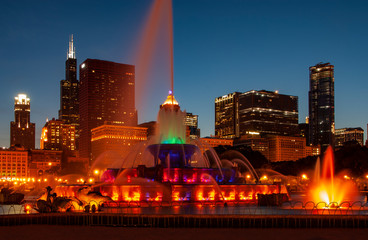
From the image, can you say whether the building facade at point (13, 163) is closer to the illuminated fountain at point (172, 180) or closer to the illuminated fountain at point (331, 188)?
the illuminated fountain at point (331, 188)

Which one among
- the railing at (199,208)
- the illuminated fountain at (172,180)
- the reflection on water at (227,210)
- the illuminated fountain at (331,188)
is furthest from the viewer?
the illuminated fountain at (331,188)

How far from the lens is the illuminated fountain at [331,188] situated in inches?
1630

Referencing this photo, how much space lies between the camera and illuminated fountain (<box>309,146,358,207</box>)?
4140 centimetres

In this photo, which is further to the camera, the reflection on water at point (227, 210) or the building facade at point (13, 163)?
the building facade at point (13, 163)

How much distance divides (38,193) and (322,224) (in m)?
43.7

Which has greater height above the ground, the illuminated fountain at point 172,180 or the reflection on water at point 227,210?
the illuminated fountain at point 172,180

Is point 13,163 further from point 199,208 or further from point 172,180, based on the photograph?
point 199,208

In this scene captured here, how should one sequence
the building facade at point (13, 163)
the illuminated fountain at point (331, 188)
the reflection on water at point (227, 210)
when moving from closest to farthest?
the reflection on water at point (227, 210) → the illuminated fountain at point (331, 188) → the building facade at point (13, 163)

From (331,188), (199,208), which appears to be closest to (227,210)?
(199,208)

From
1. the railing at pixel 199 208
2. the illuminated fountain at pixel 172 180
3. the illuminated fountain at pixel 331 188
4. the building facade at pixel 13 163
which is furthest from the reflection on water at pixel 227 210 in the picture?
the building facade at pixel 13 163

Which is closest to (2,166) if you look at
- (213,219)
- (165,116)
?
(165,116)

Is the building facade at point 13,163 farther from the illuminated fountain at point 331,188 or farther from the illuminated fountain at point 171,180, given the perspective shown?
the illuminated fountain at point 171,180

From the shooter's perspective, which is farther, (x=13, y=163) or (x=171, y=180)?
(x=13, y=163)

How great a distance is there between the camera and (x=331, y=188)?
4519 centimetres
